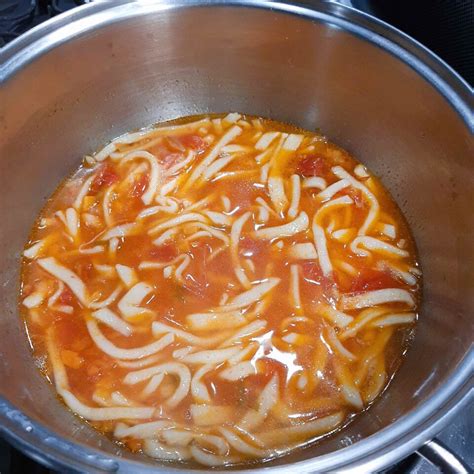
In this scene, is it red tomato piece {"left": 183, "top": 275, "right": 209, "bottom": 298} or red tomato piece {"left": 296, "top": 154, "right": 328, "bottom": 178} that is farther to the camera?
red tomato piece {"left": 296, "top": 154, "right": 328, "bottom": 178}

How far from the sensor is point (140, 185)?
13.9 ft

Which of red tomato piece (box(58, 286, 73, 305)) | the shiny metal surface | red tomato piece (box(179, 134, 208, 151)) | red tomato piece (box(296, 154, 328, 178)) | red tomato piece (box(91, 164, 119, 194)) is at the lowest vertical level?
the shiny metal surface

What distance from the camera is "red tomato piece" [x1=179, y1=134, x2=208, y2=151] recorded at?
446 centimetres

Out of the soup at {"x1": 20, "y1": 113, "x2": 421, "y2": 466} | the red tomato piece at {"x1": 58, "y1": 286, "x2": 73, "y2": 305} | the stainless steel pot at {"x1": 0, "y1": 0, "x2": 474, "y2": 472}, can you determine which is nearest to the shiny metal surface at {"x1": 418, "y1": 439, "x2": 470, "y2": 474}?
the stainless steel pot at {"x1": 0, "y1": 0, "x2": 474, "y2": 472}

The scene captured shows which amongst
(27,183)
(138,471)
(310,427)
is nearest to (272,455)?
(310,427)

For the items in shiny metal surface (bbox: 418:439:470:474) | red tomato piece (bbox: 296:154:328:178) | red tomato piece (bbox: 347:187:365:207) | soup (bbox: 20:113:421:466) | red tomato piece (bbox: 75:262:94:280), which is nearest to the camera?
shiny metal surface (bbox: 418:439:470:474)

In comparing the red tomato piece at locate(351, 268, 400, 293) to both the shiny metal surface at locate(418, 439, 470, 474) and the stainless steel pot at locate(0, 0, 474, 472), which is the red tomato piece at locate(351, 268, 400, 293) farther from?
the shiny metal surface at locate(418, 439, 470, 474)

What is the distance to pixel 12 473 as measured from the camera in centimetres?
300

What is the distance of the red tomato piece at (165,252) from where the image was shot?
12.5 ft

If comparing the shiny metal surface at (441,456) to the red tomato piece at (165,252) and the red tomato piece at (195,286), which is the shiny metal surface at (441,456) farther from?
the red tomato piece at (165,252)

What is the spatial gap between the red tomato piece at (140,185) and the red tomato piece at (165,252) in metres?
0.55

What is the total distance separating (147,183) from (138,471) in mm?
2486

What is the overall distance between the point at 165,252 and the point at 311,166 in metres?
1.40

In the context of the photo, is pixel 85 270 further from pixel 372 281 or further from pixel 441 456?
pixel 441 456
